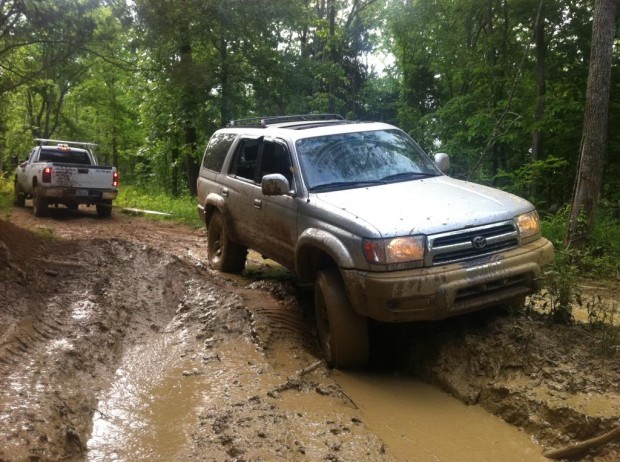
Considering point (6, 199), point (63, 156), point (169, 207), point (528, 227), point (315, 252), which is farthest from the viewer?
point (6, 199)

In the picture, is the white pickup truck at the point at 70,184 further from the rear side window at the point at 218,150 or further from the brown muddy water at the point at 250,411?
the brown muddy water at the point at 250,411

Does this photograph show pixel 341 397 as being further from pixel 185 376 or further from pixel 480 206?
pixel 480 206

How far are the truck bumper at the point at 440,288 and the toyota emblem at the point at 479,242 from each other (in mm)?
99

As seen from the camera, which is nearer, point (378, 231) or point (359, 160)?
point (378, 231)

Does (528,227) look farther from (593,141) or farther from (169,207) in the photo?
(169,207)

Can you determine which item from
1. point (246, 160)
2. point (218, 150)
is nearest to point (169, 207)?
point (218, 150)

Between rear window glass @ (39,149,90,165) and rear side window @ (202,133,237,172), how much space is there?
30.7 feet

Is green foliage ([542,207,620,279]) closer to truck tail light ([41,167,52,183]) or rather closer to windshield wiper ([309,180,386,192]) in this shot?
windshield wiper ([309,180,386,192])

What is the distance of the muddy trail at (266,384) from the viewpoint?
11.1 feet

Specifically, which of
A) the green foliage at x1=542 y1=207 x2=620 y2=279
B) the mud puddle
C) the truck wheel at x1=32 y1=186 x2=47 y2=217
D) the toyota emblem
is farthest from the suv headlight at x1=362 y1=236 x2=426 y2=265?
the truck wheel at x1=32 y1=186 x2=47 y2=217

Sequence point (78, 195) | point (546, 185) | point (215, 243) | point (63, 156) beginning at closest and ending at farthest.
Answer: point (215, 243), point (78, 195), point (546, 185), point (63, 156)

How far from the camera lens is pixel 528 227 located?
180 inches

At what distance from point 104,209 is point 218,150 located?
8.16 metres

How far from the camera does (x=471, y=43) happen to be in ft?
61.9
